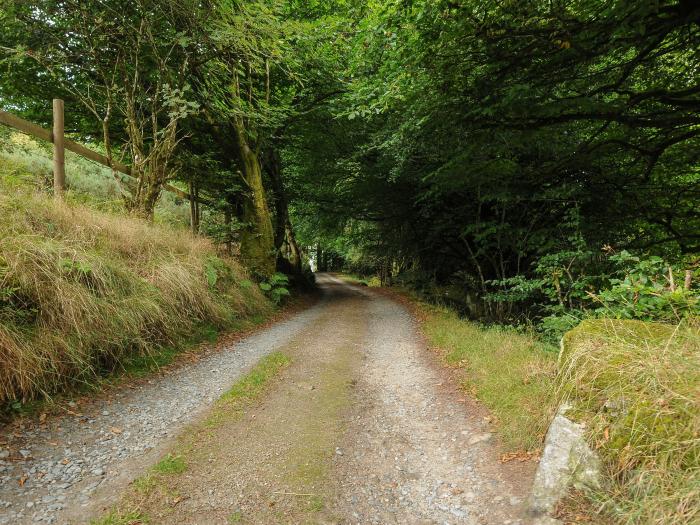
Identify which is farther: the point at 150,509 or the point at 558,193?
the point at 558,193

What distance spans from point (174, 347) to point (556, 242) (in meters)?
7.07

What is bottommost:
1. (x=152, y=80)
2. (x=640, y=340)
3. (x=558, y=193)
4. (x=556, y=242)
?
(x=640, y=340)

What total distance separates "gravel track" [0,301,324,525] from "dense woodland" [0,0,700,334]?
4.66 m

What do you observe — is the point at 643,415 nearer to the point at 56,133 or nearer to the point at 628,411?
the point at 628,411

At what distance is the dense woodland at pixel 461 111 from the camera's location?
4.80 m

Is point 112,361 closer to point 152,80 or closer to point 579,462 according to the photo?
point 579,462

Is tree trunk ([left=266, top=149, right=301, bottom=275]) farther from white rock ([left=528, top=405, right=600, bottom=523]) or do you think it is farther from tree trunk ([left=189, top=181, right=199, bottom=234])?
white rock ([left=528, top=405, right=600, bottom=523])

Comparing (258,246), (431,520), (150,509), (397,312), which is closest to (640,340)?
(431,520)

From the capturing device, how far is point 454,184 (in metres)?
7.83

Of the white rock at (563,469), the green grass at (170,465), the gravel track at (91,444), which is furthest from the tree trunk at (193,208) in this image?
the white rock at (563,469)

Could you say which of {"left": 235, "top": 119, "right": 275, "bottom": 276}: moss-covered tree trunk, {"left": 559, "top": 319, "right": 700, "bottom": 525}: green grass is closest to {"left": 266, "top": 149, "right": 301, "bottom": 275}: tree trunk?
{"left": 235, "top": 119, "right": 275, "bottom": 276}: moss-covered tree trunk

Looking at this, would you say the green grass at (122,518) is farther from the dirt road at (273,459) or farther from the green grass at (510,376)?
the green grass at (510,376)

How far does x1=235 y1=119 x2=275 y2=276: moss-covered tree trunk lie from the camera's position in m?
10.1

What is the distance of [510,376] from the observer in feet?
13.8
